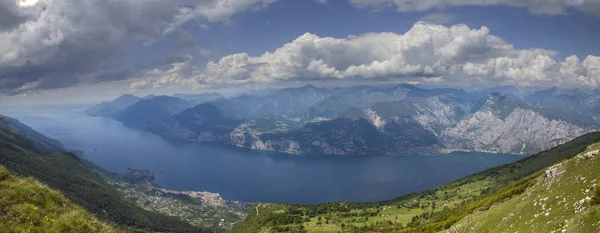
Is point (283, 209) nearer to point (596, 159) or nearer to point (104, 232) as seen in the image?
point (596, 159)

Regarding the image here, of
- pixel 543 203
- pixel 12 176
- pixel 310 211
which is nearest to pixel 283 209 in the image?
pixel 310 211

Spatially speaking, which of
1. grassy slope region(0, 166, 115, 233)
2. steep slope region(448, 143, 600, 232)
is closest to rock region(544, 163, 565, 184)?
steep slope region(448, 143, 600, 232)

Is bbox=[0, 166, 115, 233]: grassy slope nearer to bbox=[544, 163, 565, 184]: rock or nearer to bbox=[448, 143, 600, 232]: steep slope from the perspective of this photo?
bbox=[448, 143, 600, 232]: steep slope

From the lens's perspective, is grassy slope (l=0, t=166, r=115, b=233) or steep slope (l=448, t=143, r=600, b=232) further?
steep slope (l=448, t=143, r=600, b=232)

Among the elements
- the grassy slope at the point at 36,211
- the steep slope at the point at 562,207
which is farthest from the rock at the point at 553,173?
the grassy slope at the point at 36,211

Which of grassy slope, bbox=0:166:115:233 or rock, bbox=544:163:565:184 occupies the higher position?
grassy slope, bbox=0:166:115:233

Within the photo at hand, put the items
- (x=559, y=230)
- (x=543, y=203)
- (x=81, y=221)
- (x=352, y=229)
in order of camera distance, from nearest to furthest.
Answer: (x=81, y=221) → (x=559, y=230) → (x=543, y=203) → (x=352, y=229)

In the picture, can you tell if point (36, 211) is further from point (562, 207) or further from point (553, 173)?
point (553, 173)

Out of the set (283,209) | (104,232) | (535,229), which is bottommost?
(283,209)
